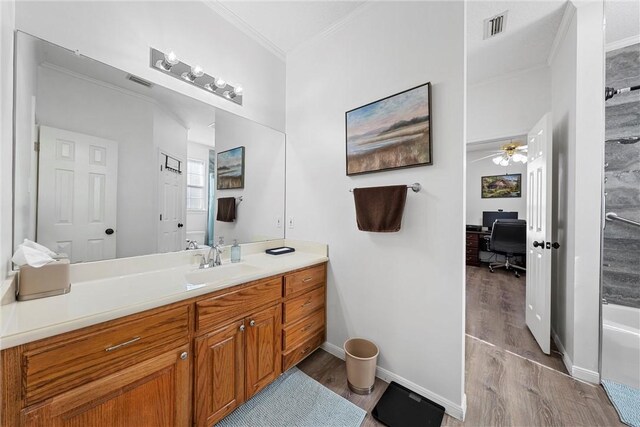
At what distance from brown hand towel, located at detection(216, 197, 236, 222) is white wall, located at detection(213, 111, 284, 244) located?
33mm

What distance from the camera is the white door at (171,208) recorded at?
158 centimetres

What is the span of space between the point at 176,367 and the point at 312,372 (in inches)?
40.3

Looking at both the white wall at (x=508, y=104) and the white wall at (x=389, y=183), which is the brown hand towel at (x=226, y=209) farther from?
the white wall at (x=508, y=104)

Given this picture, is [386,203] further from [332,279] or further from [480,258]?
[480,258]

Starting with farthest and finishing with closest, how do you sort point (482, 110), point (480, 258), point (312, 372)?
point (480, 258) < point (482, 110) < point (312, 372)

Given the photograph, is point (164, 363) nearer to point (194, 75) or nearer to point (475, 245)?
point (194, 75)

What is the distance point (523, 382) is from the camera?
1.65 metres

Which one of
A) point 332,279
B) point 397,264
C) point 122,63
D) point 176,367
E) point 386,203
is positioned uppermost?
point 122,63

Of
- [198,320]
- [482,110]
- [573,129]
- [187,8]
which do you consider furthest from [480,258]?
[187,8]

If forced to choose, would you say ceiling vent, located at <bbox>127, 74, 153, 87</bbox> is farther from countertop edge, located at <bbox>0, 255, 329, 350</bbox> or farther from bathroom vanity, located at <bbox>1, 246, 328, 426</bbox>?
countertop edge, located at <bbox>0, 255, 329, 350</bbox>

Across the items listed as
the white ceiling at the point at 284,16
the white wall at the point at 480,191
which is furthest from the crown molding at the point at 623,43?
the white wall at the point at 480,191

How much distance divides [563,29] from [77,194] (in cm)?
374

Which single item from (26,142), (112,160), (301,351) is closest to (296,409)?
(301,351)

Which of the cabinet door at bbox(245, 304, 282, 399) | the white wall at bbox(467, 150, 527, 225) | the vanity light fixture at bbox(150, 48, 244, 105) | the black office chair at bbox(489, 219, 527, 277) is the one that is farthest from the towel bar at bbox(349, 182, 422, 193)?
the white wall at bbox(467, 150, 527, 225)
